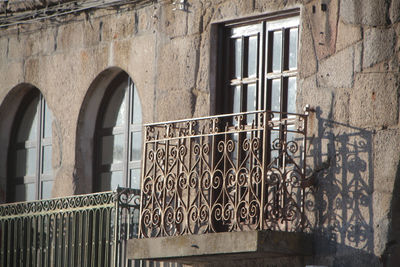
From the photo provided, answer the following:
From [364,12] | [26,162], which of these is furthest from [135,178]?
[364,12]

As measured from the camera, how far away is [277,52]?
1294 centimetres

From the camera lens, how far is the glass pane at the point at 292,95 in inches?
501

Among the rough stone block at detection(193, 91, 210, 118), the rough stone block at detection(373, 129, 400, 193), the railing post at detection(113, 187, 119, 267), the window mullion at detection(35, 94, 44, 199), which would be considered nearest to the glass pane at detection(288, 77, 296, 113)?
the rough stone block at detection(193, 91, 210, 118)

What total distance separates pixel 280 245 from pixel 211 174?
1010mm

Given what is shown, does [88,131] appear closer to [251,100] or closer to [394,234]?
[251,100]

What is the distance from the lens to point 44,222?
48.3 ft

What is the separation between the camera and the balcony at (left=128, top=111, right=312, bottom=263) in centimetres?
1202

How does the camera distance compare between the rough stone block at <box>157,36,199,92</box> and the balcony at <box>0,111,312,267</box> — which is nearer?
the balcony at <box>0,111,312,267</box>

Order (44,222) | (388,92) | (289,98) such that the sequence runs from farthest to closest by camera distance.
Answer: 1. (44,222)
2. (289,98)
3. (388,92)

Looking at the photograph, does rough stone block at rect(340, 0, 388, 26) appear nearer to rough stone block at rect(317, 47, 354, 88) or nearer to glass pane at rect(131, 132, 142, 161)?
rough stone block at rect(317, 47, 354, 88)

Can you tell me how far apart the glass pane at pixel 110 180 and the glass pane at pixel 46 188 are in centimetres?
73

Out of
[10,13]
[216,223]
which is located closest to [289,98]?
[216,223]

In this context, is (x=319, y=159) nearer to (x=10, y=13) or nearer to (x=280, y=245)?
(x=280, y=245)

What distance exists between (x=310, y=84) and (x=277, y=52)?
652mm
